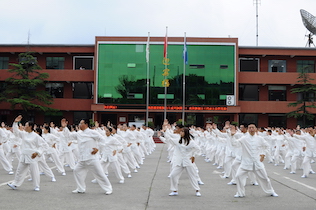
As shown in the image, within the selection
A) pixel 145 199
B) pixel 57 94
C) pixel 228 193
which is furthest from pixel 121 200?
pixel 57 94

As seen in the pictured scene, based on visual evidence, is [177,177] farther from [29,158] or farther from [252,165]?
[29,158]

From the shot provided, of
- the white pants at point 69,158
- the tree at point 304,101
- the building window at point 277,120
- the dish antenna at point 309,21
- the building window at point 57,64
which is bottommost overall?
the white pants at point 69,158

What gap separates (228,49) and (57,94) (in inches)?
803

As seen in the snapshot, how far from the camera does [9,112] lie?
45625mm

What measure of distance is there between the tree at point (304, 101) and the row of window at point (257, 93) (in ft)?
3.90

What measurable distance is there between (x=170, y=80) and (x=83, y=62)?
10943 mm

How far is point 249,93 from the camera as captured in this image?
47.6 metres

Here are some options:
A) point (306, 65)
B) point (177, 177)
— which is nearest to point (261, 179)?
point (177, 177)

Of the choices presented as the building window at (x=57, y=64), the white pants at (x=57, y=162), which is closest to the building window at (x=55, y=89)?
the building window at (x=57, y=64)

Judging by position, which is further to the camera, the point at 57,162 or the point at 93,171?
the point at 57,162

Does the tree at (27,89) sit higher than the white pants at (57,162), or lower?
higher

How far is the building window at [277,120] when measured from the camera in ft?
150

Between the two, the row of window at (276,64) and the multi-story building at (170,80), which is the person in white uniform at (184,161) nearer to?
the multi-story building at (170,80)

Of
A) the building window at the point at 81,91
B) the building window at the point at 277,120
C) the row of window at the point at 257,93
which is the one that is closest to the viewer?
the building window at the point at 277,120
